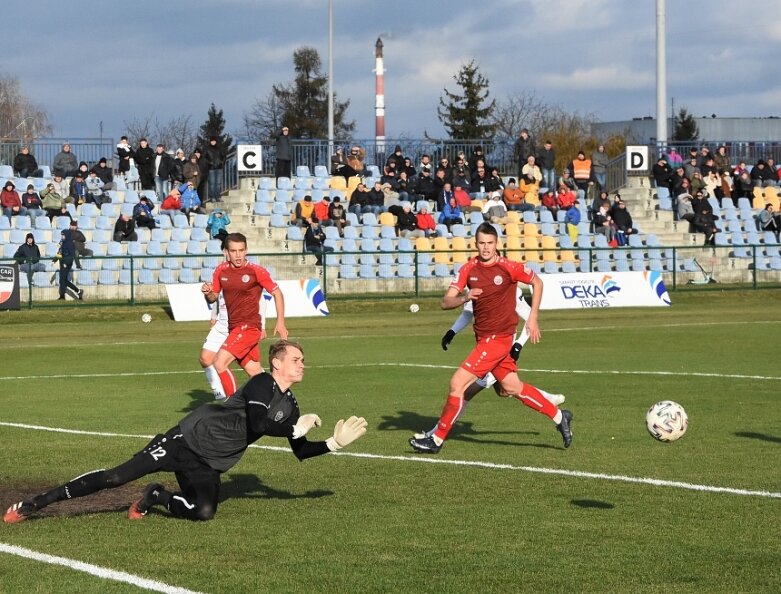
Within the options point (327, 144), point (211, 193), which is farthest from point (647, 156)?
point (211, 193)

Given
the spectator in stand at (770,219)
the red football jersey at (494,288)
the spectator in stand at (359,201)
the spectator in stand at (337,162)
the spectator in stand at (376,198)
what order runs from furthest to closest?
the spectator in stand at (770,219) → the spectator in stand at (337,162) → the spectator in stand at (376,198) → the spectator in stand at (359,201) → the red football jersey at (494,288)

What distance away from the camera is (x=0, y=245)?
1441 inches

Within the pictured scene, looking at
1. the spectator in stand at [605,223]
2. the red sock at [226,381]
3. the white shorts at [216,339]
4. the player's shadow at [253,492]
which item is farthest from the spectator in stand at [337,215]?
the player's shadow at [253,492]

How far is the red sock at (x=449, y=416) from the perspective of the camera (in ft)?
42.2

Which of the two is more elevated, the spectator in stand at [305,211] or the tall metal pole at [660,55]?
the tall metal pole at [660,55]

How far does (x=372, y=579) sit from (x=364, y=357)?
16.7 metres

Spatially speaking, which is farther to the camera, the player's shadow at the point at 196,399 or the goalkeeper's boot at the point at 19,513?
the player's shadow at the point at 196,399

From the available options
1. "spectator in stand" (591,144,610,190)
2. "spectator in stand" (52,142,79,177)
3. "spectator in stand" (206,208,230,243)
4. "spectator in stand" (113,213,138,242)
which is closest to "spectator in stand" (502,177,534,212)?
"spectator in stand" (591,144,610,190)

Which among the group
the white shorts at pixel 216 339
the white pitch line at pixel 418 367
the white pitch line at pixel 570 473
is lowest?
the white pitch line at pixel 418 367

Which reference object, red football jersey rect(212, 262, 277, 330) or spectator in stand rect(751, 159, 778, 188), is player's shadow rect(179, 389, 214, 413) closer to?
red football jersey rect(212, 262, 277, 330)

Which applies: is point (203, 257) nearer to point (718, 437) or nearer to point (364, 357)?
point (364, 357)

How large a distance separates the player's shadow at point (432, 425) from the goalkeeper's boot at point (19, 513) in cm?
560

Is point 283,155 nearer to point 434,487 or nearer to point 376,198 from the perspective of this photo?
point 376,198

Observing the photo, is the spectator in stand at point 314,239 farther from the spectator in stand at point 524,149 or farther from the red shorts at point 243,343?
the red shorts at point 243,343
